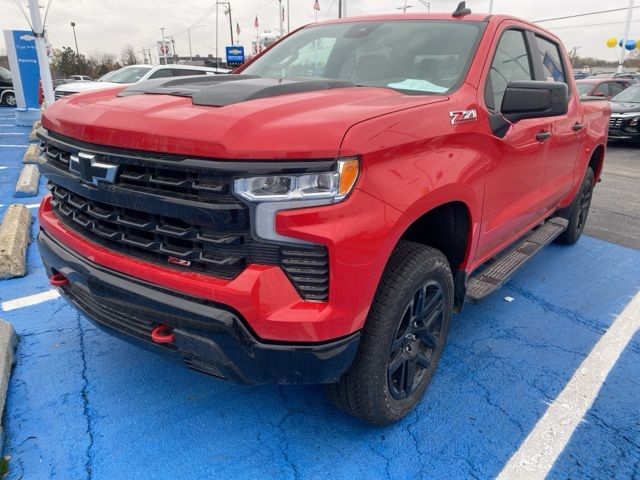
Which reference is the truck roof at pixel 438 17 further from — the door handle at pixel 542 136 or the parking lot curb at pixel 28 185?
the parking lot curb at pixel 28 185

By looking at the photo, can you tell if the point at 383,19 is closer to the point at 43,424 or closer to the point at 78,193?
the point at 78,193

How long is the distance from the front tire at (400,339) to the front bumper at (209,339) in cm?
17

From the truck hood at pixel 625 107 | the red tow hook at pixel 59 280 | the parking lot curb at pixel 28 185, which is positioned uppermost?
the red tow hook at pixel 59 280

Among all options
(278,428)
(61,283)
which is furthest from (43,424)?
(278,428)

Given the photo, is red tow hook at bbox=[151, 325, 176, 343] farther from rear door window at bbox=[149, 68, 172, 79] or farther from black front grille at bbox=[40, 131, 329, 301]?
rear door window at bbox=[149, 68, 172, 79]

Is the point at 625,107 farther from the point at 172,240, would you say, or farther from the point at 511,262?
the point at 172,240

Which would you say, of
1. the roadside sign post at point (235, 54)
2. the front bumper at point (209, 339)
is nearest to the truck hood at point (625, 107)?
the front bumper at point (209, 339)

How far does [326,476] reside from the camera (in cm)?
212

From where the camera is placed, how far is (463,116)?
7.67 feet

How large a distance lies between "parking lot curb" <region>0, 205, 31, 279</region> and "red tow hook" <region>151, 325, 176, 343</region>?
2.50 m

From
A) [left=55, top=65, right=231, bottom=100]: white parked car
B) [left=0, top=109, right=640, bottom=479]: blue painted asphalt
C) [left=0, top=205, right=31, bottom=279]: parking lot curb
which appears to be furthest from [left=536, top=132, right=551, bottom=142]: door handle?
[left=55, top=65, right=231, bottom=100]: white parked car

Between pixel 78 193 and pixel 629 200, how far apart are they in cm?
751

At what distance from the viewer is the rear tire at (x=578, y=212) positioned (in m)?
4.80

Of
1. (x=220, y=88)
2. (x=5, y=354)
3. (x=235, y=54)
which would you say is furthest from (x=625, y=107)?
(x=235, y=54)
